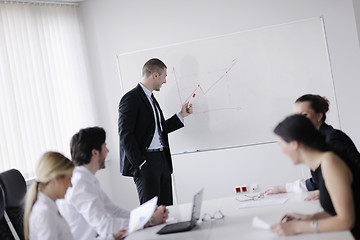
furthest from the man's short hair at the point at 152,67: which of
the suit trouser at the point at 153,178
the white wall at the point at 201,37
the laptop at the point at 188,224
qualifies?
the laptop at the point at 188,224

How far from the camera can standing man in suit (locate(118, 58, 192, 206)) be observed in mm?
4176

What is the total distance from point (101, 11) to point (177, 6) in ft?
2.97

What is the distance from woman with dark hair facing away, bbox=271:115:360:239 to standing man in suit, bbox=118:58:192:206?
2065 millimetres

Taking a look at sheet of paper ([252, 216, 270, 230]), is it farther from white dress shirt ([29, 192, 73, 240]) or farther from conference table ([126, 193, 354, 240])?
white dress shirt ([29, 192, 73, 240])

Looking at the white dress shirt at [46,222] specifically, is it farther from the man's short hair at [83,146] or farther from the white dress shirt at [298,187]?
the white dress shirt at [298,187]

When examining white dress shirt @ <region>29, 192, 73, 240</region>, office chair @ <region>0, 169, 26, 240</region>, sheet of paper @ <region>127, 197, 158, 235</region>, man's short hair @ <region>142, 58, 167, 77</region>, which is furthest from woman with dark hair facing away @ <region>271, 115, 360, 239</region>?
man's short hair @ <region>142, 58, 167, 77</region>

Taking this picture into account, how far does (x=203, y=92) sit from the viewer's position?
203 inches

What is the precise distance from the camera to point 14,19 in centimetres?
467

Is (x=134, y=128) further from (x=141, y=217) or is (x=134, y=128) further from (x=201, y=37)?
(x=141, y=217)

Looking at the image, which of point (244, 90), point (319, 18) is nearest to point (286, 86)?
point (244, 90)

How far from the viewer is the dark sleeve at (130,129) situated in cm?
412

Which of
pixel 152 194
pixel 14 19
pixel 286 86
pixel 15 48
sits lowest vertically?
pixel 152 194

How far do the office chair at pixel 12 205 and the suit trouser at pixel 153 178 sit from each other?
1519 mm

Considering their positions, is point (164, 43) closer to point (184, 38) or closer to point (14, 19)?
point (184, 38)
